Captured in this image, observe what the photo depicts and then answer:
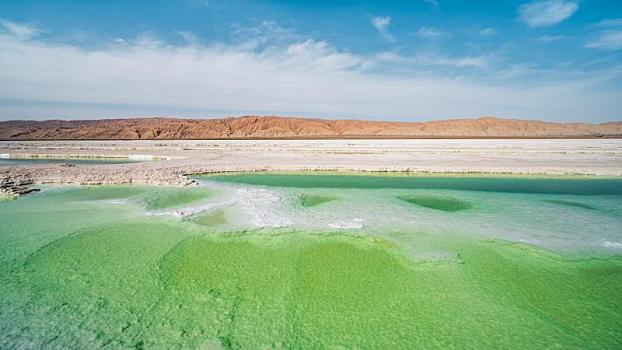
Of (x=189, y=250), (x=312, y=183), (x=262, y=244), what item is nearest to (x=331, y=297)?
(x=262, y=244)

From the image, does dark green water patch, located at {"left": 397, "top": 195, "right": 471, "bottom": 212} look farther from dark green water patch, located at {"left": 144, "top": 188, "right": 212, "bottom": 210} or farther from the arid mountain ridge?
the arid mountain ridge

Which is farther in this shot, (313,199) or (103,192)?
(103,192)

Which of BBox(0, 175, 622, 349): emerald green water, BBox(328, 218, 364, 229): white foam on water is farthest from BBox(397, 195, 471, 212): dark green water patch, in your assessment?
BBox(328, 218, 364, 229): white foam on water

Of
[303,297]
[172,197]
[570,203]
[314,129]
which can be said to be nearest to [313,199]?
[172,197]

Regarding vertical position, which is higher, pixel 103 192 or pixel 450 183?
pixel 450 183

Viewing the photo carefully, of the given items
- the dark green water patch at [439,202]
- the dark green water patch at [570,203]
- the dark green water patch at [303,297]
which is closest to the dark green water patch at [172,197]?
the dark green water patch at [303,297]

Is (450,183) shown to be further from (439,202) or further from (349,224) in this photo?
(349,224)
